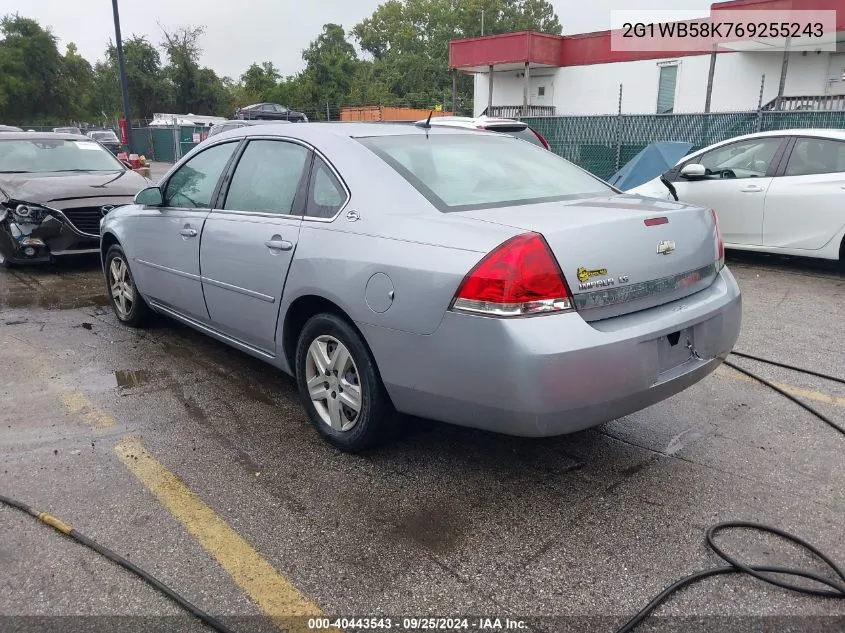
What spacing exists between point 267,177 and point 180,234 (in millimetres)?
924

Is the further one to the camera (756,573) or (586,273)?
(586,273)

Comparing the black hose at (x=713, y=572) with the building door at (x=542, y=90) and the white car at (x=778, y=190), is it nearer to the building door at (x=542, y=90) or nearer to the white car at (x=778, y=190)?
the white car at (x=778, y=190)

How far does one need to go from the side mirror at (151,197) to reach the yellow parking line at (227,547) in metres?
1.96

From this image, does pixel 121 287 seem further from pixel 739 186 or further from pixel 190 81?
pixel 190 81

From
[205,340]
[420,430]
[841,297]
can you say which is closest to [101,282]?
[205,340]

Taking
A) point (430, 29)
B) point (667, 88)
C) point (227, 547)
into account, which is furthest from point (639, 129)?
point (430, 29)

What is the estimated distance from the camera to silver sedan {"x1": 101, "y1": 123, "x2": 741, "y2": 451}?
258 cm

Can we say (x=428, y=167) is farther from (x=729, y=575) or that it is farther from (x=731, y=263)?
(x=731, y=263)

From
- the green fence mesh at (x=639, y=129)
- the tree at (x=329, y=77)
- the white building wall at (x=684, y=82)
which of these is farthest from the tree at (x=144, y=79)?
the green fence mesh at (x=639, y=129)

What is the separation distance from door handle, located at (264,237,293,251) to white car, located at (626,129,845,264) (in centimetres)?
558

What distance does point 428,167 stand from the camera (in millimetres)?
3369

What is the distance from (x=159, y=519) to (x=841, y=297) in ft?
20.7

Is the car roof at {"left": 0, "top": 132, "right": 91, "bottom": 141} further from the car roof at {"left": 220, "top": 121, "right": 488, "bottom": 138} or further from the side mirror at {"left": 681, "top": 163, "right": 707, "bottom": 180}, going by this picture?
the side mirror at {"left": 681, "top": 163, "right": 707, "bottom": 180}

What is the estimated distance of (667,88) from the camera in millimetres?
25594
